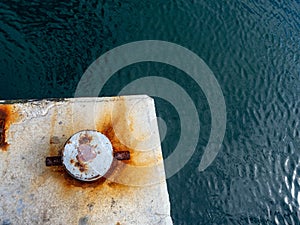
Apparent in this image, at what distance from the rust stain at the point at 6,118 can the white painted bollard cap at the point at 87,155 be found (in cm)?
59

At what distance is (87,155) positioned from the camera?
2734mm

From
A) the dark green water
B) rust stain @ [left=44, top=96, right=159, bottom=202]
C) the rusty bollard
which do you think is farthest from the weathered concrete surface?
the dark green water

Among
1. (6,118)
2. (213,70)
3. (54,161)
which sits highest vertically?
(213,70)

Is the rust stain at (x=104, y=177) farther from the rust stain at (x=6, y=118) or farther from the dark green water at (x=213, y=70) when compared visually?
the dark green water at (x=213, y=70)

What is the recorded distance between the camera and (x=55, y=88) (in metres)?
5.23

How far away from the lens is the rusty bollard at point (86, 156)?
2.68 metres

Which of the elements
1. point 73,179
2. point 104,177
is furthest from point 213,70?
point 73,179

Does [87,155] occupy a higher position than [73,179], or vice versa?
[87,155]

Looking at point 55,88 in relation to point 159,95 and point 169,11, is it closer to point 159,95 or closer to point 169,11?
point 159,95

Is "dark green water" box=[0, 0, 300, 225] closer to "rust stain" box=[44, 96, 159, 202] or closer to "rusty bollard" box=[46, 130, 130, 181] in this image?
"rust stain" box=[44, 96, 159, 202]

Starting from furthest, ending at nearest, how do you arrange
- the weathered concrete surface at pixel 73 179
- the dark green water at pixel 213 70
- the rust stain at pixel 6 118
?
1. the dark green water at pixel 213 70
2. the rust stain at pixel 6 118
3. the weathered concrete surface at pixel 73 179

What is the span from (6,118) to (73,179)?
837mm

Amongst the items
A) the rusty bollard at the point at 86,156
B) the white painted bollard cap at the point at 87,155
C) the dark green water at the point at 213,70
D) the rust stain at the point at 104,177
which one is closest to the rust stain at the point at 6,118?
the rust stain at the point at 104,177

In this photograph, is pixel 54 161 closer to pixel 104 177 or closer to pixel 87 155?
pixel 87 155
